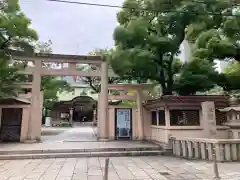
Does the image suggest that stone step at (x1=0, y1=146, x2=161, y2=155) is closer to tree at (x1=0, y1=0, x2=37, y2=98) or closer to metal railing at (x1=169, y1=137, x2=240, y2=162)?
metal railing at (x1=169, y1=137, x2=240, y2=162)

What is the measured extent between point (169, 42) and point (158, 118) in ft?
12.0

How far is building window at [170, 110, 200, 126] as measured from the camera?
8.80m

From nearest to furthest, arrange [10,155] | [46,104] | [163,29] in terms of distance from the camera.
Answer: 1. [10,155]
2. [163,29]
3. [46,104]

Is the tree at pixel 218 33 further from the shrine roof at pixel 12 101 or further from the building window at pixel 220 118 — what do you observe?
the shrine roof at pixel 12 101

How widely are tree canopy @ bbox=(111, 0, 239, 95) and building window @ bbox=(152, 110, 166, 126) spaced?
1171 mm

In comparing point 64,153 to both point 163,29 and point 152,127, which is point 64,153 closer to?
point 152,127

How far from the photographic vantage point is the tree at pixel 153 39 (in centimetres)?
870

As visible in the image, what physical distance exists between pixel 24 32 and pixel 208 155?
31.1 ft

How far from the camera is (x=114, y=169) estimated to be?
5836mm

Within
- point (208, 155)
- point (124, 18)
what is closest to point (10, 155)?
point (208, 155)

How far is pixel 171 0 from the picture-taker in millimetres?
9305

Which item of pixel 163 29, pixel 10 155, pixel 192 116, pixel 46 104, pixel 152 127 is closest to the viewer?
pixel 10 155

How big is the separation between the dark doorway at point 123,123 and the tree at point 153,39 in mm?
2401

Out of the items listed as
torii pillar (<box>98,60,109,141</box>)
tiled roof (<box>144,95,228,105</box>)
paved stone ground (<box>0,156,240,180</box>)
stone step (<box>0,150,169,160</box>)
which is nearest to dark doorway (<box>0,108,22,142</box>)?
stone step (<box>0,150,169,160</box>)
